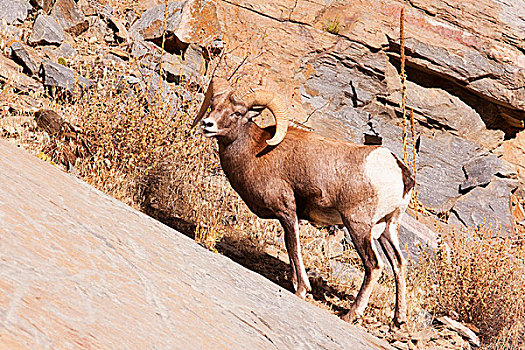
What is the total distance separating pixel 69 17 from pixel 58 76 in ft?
8.61

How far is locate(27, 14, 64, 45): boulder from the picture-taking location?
10.5m

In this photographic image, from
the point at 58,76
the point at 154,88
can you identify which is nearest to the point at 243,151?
the point at 154,88

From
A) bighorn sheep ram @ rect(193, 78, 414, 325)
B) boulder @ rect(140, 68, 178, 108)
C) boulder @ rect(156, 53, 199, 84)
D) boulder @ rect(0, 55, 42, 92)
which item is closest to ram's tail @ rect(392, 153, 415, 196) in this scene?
bighorn sheep ram @ rect(193, 78, 414, 325)

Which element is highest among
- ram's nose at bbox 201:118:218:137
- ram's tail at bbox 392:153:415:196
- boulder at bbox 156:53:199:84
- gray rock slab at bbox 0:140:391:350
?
boulder at bbox 156:53:199:84

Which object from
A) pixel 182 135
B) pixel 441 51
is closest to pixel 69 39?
pixel 182 135

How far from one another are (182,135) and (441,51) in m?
7.10

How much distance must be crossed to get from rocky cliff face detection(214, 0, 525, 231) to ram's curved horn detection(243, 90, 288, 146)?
5876 millimetres

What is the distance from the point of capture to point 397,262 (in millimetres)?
5902

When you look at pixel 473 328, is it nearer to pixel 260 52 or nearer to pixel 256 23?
pixel 260 52

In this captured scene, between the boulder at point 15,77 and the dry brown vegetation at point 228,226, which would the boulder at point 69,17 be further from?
the dry brown vegetation at point 228,226

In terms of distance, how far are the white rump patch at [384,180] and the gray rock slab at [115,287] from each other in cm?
161

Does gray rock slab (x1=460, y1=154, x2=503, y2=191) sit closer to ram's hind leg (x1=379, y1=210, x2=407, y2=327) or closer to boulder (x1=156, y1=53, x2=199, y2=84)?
boulder (x1=156, y1=53, x2=199, y2=84)

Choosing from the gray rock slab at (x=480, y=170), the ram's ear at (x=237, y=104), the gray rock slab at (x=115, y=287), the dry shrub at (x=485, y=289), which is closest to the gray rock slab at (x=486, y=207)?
the gray rock slab at (x=480, y=170)

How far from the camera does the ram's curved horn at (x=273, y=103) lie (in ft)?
18.7
